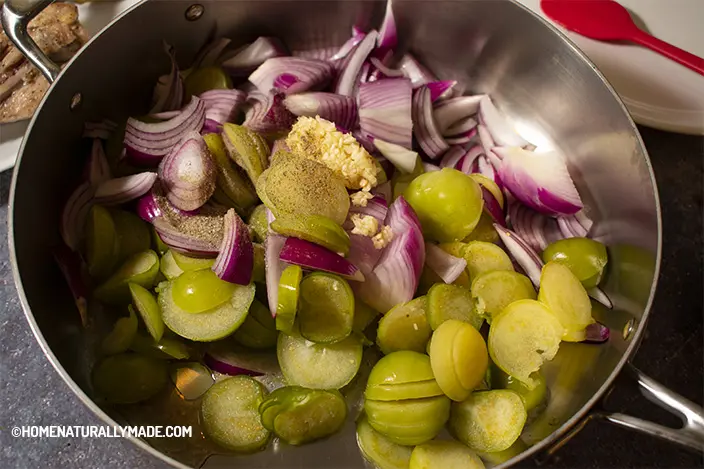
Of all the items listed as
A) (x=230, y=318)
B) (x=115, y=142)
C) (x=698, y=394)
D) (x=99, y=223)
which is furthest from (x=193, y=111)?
(x=698, y=394)

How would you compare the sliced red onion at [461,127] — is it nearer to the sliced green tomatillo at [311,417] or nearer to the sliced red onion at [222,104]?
the sliced red onion at [222,104]

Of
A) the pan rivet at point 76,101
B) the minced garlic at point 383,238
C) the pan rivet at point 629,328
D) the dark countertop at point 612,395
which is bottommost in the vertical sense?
the dark countertop at point 612,395

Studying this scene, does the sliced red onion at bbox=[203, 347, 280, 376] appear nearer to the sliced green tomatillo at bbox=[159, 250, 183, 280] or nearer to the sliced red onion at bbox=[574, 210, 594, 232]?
the sliced green tomatillo at bbox=[159, 250, 183, 280]

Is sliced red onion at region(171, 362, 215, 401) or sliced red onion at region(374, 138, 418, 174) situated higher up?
sliced red onion at region(374, 138, 418, 174)

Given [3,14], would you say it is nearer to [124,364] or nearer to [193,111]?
[193,111]

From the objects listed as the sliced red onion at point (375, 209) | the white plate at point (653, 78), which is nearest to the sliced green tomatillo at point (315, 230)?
the sliced red onion at point (375, 209)

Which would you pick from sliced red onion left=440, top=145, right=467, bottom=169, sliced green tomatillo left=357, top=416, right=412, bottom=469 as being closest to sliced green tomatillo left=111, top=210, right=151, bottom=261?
sliced green tomatillo left=357, top=416, right=412, bottom=469
